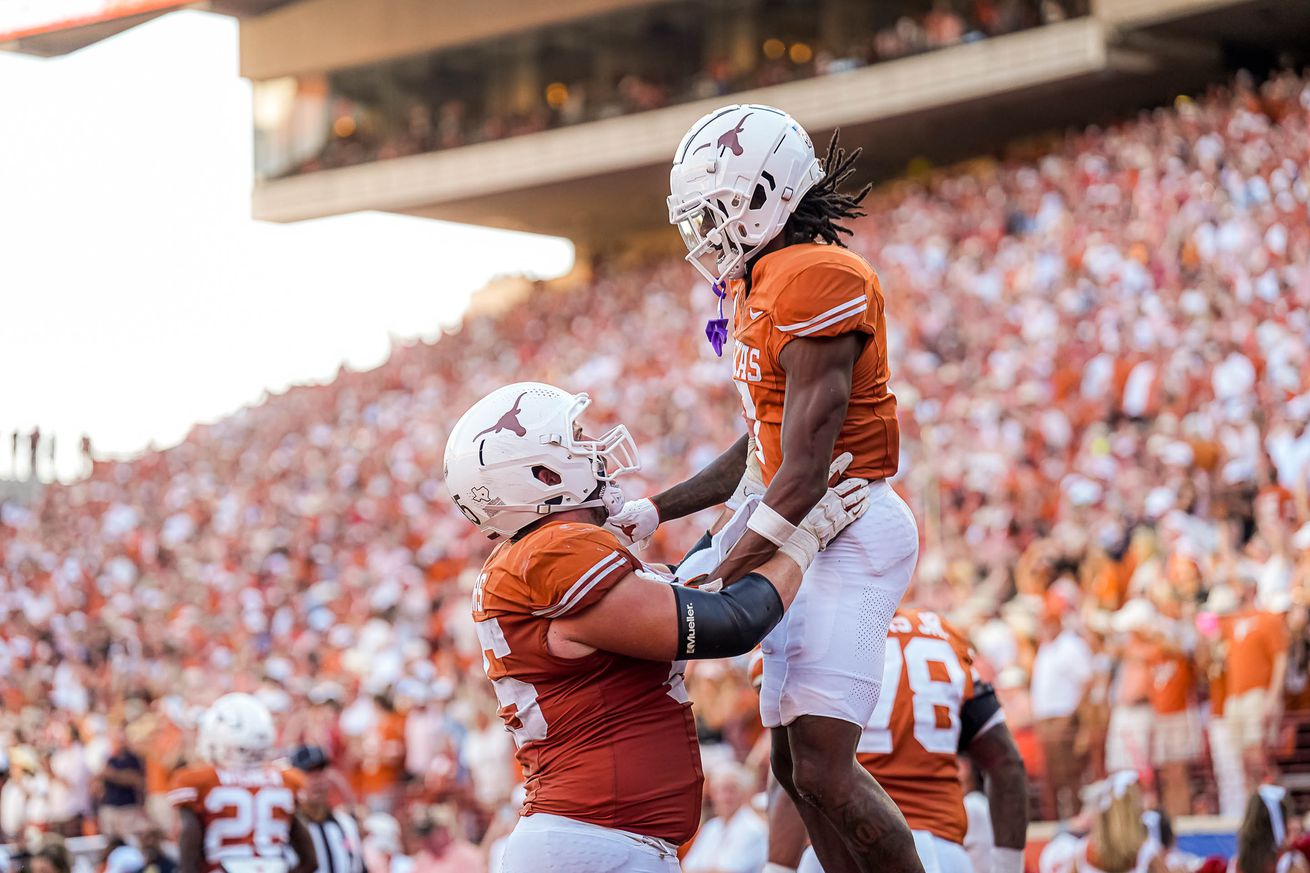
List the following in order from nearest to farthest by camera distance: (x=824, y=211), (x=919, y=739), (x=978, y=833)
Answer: (x=824, y=211) < (x=919, y=739) < (x=978, y=833)

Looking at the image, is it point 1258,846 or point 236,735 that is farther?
point 236,735

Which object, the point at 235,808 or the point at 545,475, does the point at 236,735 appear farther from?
the point at 545,475

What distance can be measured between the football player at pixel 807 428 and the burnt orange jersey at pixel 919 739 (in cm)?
85

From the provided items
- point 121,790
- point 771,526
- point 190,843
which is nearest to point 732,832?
point 190,843

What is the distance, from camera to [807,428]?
197 inches

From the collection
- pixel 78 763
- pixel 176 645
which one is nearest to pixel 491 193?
pixel 176 645

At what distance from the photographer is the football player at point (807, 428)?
5047 millimetres

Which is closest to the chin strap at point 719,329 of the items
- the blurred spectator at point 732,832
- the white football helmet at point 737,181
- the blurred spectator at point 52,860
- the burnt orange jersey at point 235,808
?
the white football helmet at point 737,181

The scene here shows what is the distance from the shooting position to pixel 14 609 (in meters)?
23.0

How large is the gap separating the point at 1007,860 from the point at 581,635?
2.50m

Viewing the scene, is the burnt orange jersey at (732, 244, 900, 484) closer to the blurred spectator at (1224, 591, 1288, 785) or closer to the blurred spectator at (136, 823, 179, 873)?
the blurred spectator at (1224, 591, 1288, 785)

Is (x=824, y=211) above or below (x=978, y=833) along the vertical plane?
above

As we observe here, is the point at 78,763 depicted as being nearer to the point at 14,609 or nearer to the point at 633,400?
the point at 14,609

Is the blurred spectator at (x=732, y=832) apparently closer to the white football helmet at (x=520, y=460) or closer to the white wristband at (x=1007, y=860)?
the white wristband at (x=1007, y=860)
